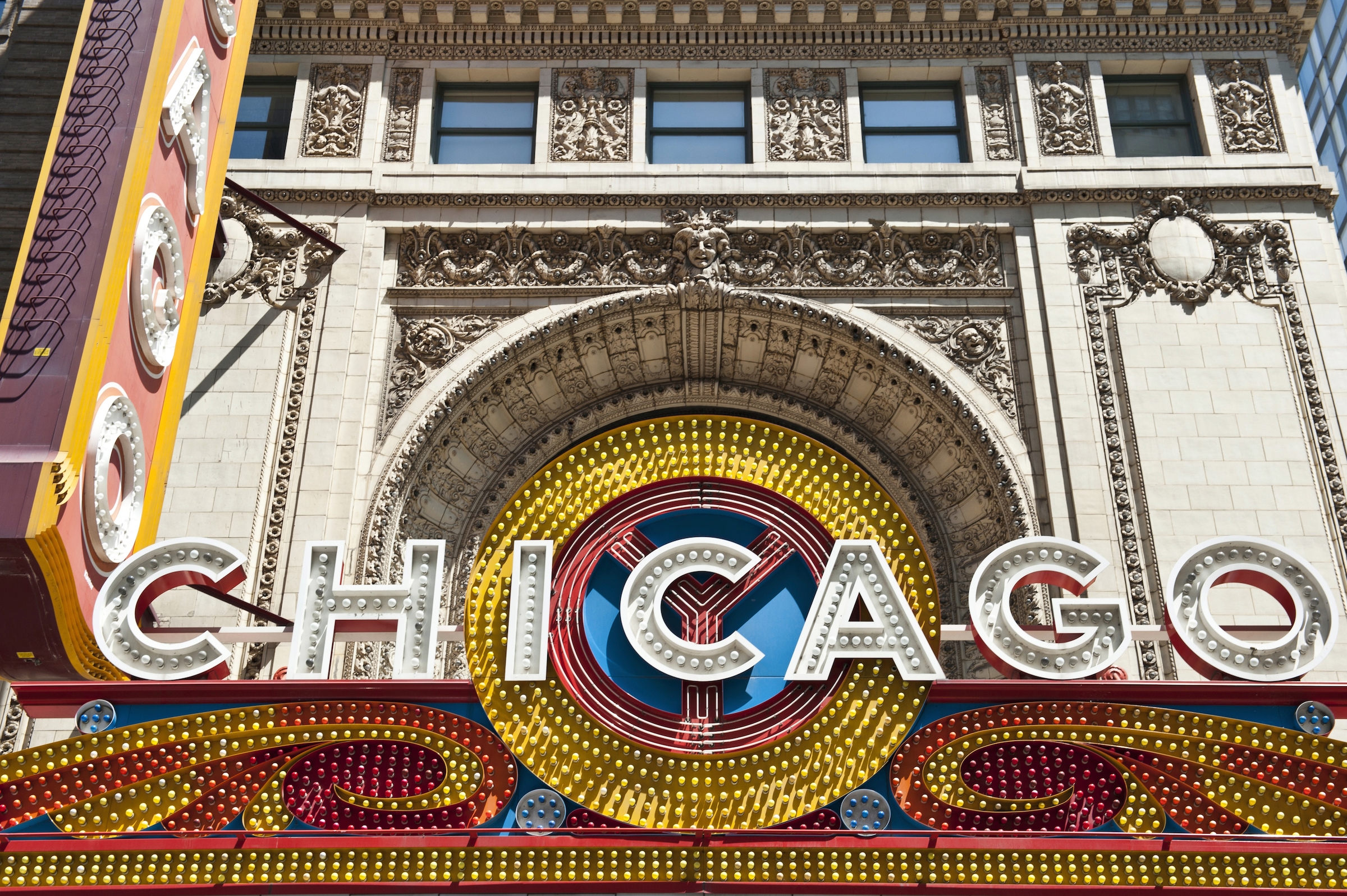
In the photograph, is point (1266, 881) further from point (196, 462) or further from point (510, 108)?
point (510, 108)

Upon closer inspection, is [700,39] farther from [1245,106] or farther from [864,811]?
[864,811]

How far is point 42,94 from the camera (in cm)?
1616

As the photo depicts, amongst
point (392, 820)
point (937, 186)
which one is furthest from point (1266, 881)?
point (937, 186)

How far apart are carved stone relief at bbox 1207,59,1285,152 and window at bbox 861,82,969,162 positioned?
3.67m

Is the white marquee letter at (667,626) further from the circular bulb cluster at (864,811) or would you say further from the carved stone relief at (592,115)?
the carved stone relief at (592,115)

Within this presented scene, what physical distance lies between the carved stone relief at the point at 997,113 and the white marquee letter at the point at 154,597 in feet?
40.2

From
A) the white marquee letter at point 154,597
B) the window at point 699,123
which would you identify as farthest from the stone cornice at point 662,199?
the white marquee letter at point 154,597

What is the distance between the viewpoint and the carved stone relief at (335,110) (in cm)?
1803

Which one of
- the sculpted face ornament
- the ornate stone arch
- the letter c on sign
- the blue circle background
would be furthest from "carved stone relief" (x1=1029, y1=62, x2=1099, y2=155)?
the blue circle background

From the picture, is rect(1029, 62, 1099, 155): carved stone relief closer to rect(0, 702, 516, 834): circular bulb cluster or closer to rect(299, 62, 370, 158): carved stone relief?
rect(299, 62, 370, 158): carved stone relief

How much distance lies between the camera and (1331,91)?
32094mm

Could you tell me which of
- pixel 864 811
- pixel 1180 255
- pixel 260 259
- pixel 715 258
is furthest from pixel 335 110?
pixel 864 811

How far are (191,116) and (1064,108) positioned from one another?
12.0 meters

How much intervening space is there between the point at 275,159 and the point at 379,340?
3537mm
